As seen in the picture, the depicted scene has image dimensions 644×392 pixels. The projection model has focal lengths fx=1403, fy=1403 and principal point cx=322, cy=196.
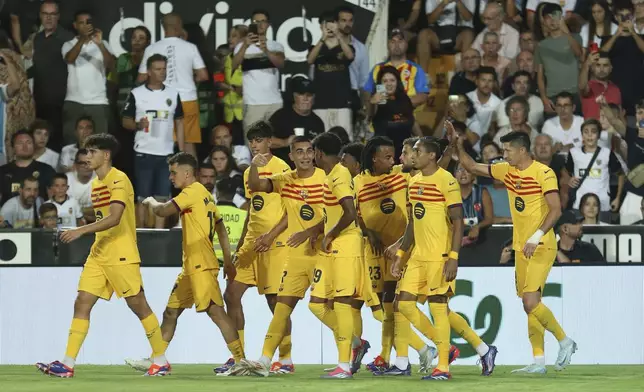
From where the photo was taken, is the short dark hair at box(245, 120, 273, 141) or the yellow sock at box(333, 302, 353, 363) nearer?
the yellow sock at box(333, 302, 353, 363)

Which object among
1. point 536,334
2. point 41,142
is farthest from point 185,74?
point 536,334

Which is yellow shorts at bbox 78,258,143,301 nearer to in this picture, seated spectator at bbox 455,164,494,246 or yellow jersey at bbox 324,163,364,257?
yellow jersey at bbox 324,163,364,257

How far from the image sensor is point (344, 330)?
40.6 ft

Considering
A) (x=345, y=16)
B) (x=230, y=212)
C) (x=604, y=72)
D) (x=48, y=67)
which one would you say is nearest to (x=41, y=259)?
(x=230, y=212)

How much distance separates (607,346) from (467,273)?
5.55 feet

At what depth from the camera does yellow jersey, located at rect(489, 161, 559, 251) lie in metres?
13.0

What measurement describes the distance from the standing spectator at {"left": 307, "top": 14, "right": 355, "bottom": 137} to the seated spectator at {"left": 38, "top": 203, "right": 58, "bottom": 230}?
3917 mm

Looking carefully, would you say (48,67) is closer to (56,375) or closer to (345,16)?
(345,16)

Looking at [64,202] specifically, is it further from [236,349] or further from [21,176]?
[236,349]

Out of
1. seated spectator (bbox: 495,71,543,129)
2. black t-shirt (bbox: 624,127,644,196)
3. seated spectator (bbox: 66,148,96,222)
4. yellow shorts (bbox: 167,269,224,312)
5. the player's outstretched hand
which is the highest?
seated spectator (bbox: 495,71,543,129)

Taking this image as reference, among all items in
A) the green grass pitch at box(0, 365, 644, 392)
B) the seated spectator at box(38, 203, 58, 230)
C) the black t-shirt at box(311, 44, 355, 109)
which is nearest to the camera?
the green grass pitch at box(0, 365, 644, 392)

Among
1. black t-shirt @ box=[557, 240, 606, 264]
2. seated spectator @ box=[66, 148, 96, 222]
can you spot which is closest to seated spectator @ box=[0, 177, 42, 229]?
seated spectator @ box=[66, 148, 96, 222]

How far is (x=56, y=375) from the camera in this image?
1252cm

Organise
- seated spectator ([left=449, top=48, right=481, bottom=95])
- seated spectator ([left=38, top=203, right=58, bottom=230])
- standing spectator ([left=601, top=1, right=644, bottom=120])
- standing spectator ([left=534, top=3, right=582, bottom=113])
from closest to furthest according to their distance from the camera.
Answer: seated spectator ([left=38, top=203, right=58, bottom=230])
seated spectator ([left=449, top=48, right=481, bottom=95])
standing spectator ([left=534, top=3, right=582, bottom=113])
standing spectator ([left=601, top=1, right=644, bottom=120])
